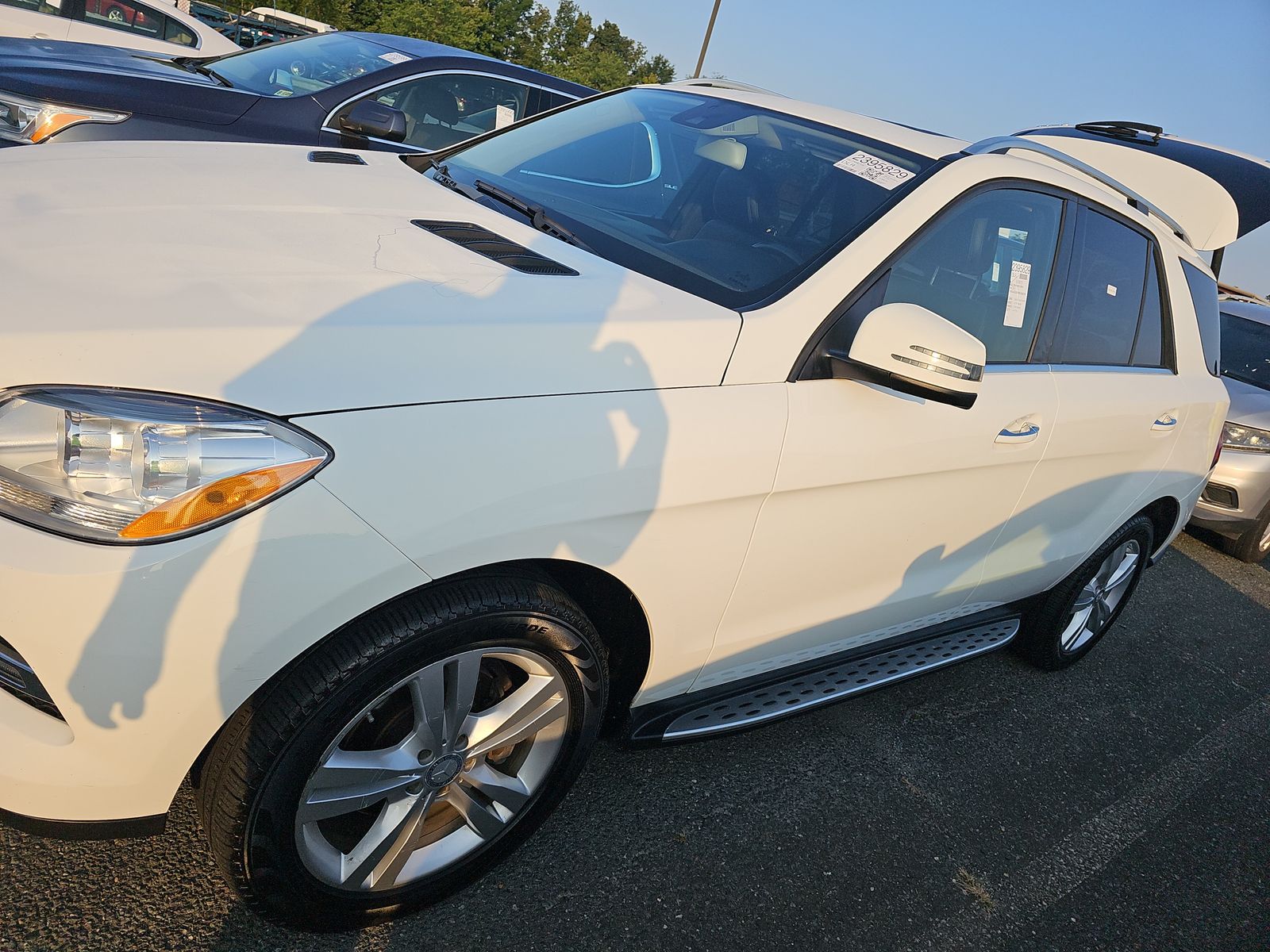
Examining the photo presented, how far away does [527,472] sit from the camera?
1.71m

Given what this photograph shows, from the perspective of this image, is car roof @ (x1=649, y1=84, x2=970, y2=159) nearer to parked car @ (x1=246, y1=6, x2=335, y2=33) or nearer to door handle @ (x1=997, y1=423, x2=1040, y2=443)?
door handle @ (x1=997, y1=423, x2=1040, y2=443)

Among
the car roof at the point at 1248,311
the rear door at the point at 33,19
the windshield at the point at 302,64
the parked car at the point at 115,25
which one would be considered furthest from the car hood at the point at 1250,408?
the rear door at the point at 33,19

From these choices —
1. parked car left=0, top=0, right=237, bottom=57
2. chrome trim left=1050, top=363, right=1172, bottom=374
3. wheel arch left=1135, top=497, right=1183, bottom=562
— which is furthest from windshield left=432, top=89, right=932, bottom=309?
parked car left=0, top=0, right=237, bottom=57

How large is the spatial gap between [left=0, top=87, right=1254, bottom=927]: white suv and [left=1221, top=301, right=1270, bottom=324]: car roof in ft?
16.1

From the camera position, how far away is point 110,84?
4.48 m

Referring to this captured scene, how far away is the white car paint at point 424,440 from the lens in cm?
147

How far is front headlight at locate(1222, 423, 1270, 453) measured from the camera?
5.86 m

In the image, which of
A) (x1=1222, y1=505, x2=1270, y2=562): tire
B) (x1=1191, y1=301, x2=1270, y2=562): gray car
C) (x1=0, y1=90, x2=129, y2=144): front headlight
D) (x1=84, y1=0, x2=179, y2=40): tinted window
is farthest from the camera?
(x1=84, y1=0, x2=179, y2=40): tinted window

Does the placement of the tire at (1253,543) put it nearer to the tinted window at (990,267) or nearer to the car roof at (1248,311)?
the car roof at (1248,311)

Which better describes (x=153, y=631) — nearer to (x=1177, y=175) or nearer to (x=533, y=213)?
(x=533, y=213)

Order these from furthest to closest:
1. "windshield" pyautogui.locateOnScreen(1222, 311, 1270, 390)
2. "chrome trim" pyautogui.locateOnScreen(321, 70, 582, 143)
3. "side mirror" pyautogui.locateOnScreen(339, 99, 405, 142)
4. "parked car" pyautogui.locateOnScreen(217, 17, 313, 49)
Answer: "parked car" pyautogui.locateOnScreen(217, 17, 313, 49) < "windshield" pyautogui.locateOnScreen(1222, 311, 1270, 390) < "chrome trim" pyautogui.locateOnScreen(321, 70, 582, 143) < "side mirror" pyautogui.locateOnScreen(339, 99, 405, 142)

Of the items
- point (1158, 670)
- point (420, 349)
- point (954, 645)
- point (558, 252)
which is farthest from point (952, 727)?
point (420, 349)

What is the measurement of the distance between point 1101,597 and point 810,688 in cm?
195

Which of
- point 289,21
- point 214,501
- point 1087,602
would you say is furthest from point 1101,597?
point 289,21
